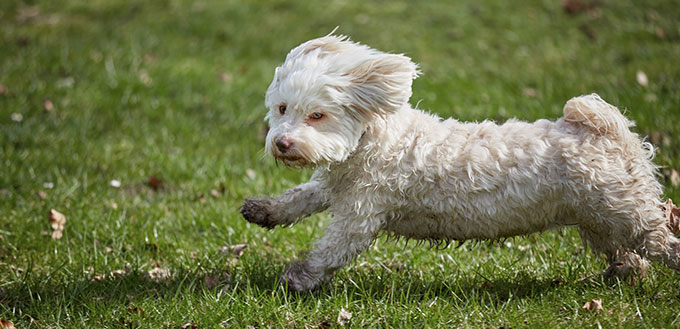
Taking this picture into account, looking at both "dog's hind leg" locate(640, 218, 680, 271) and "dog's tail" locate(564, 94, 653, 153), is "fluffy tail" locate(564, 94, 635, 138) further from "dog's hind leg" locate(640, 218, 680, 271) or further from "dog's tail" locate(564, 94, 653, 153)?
"dog's hind leg" locate(640, 218, 680, 271)

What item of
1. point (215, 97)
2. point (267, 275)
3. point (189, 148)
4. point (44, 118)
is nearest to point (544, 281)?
point (267, 275)

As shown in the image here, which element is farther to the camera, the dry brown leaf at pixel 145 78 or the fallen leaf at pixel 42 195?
the dry brown leaf at pixel 145 78

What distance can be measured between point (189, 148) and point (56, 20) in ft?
15.1

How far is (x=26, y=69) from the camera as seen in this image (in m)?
7.61

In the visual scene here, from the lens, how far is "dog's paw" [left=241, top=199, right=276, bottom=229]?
3725mm

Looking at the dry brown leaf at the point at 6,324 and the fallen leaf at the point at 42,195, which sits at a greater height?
the dry brown leaf at the point at 6,324

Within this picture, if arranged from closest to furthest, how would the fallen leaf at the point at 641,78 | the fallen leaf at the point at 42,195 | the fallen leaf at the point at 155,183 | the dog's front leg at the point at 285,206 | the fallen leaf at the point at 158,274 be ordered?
the dog's front leg at the point at 285,206 → the fallen leaf at the point at 158,274 → the fallen leaf at the point at 42,195 → the fallen leaf at the point at 155,183 → the fallen leaf at the point at 641,78


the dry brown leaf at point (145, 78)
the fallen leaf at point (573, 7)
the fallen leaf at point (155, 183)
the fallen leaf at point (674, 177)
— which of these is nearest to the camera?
the fallen leaf at point (674, 177)

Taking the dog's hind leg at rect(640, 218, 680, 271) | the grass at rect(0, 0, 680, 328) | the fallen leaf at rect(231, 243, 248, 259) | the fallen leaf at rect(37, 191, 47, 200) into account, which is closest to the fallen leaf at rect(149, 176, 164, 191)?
the grass at rect(0, 0, 680, 328)

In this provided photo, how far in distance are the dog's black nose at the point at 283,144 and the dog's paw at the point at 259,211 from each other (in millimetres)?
608

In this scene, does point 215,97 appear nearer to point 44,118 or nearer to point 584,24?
point 44,118

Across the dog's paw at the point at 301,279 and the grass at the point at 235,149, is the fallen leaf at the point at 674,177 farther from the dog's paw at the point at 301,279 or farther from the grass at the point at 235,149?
the dog's paw at the point at 301,279

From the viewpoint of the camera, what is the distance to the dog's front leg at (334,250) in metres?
3.45

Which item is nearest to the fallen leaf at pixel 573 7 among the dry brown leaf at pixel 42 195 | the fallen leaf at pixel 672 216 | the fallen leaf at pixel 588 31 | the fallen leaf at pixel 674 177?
the fallen leaf at pixel 588 31
